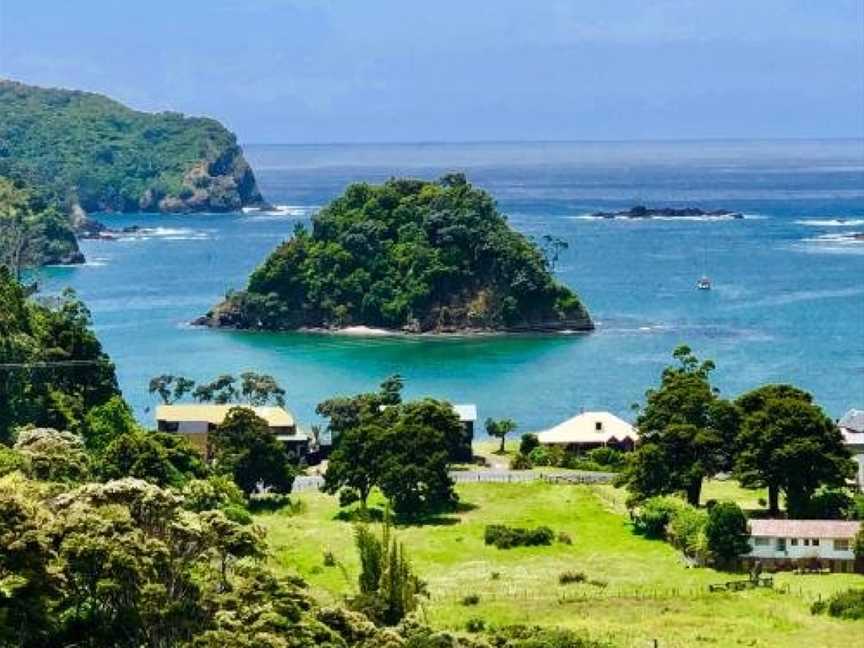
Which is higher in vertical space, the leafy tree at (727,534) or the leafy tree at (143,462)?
the leafy tree at (143,462)

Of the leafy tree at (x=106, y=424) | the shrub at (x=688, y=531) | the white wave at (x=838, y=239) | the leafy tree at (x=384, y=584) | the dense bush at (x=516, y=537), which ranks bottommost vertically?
the dense bush at (x=516, y=537)

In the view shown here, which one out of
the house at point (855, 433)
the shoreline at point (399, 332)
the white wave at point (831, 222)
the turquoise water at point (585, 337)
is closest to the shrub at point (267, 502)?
the house at point (855, 433)

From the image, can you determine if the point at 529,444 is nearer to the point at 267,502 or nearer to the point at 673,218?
the point at 267,502

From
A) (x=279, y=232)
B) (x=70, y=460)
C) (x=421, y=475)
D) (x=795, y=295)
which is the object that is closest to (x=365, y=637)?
(x=70, y=460)

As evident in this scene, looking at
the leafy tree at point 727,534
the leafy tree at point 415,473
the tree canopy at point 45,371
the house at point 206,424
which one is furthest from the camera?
the house at point 206,424

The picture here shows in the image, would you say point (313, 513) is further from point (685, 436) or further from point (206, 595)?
point (206, 595)

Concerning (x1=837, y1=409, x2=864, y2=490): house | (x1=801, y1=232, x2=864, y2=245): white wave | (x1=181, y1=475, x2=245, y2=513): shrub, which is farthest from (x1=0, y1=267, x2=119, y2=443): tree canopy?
(x1=801, y1=232, x2=864, y2=245): white wave

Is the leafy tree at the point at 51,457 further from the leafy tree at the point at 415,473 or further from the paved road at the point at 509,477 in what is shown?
the paved road at the point at 509,477

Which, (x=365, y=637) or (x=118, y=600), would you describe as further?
(x=365, y=637)
